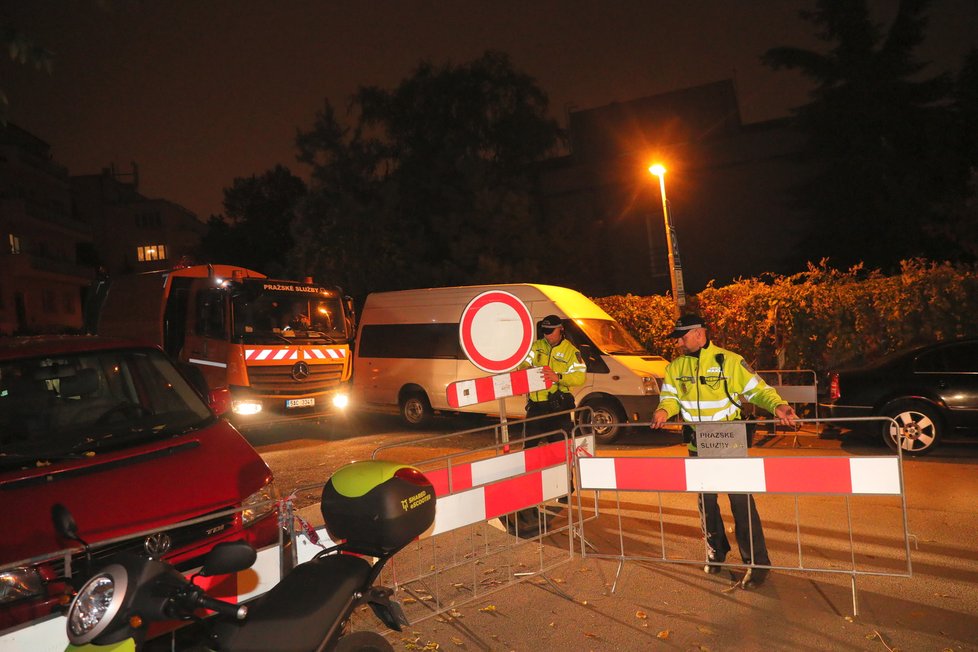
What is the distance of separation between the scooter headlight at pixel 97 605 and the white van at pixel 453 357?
9182 millimetres

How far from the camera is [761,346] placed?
575 inches

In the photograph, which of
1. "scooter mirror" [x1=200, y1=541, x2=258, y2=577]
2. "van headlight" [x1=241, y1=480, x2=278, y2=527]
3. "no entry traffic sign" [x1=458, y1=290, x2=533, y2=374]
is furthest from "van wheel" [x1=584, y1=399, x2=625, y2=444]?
"scooter mirror" [x1=200, y1=541, x2=258, y2=577]

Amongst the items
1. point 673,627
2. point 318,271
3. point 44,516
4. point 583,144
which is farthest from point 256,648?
point 583,144

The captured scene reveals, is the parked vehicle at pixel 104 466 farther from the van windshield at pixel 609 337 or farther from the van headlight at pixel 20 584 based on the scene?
the van windshield at pixel 609 337

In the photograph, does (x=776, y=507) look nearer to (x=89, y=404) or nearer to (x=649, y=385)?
(x=649, y=385)

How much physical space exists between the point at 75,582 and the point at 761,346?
13.6 meters

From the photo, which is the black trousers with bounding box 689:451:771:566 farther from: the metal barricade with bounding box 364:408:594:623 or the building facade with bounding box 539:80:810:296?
the building facade with bounding box 539:80:810:296

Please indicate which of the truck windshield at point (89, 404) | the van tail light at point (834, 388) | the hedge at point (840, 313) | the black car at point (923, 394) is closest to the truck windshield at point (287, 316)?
the hedge at point (840, 313)

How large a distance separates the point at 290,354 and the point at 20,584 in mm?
9855

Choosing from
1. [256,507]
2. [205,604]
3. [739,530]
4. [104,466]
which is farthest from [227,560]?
[739,530]

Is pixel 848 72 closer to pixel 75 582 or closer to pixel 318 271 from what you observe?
pixel 318 271

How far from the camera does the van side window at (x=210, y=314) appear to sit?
1289cm

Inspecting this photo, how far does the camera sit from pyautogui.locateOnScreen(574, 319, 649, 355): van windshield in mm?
12285

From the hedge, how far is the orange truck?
24.4 ft
